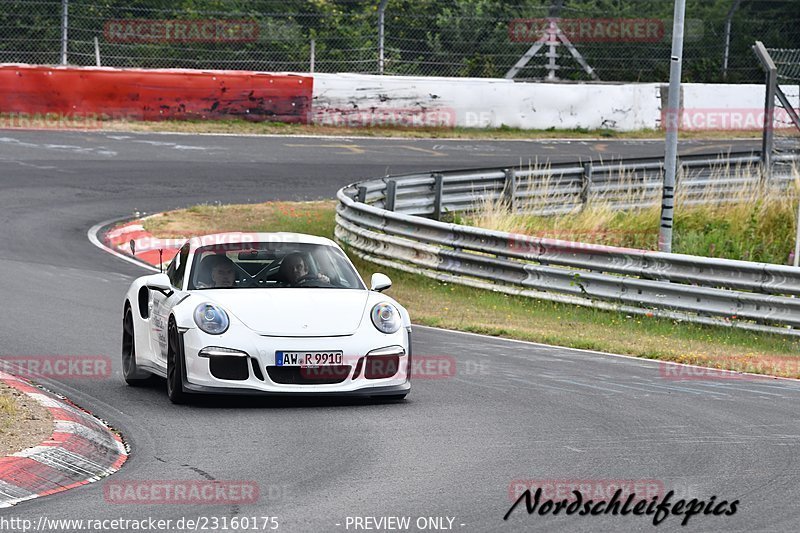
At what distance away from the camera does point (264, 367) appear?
30.6ft

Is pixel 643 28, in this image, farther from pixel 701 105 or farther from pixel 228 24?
pixel 228 24

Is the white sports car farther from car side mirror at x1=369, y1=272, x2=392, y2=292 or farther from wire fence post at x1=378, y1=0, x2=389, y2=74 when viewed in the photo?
wire fence post at x1=378, y1=0, x2=389, y2=74

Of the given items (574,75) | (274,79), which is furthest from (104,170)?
(574,75)

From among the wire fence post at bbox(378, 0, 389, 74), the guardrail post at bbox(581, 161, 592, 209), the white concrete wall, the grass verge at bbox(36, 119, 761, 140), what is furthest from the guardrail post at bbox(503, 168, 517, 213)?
the wire fence post at bbox(378, 0, 389, 74)

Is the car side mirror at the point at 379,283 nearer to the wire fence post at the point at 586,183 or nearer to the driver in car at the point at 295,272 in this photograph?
the driver in car at the point at 295,272

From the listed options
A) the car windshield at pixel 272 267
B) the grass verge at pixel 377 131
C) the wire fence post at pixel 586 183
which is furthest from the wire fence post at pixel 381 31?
the car windshield at pixel 272 267

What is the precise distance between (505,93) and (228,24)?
6807 mm

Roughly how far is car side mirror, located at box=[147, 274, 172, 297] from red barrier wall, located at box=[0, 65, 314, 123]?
63.3 feet

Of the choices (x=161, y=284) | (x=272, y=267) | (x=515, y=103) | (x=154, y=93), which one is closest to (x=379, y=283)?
(x=272, y=267)

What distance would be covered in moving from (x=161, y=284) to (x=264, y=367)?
1.34 meters

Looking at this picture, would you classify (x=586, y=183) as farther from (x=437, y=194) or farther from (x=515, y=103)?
(x=515, y=103)

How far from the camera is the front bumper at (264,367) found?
9336 millimetres

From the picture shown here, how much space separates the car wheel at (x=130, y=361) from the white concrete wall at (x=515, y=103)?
2001 cm

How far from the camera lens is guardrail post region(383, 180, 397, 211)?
20922 mm
